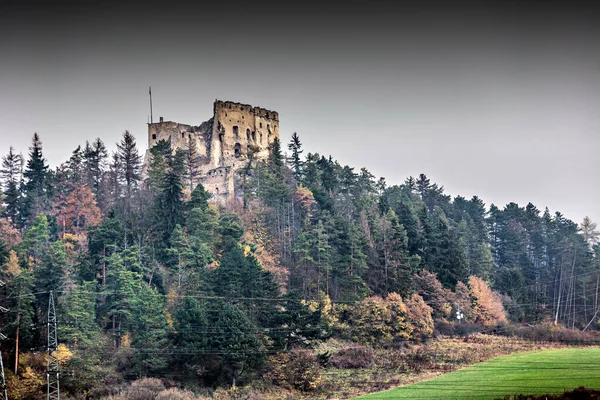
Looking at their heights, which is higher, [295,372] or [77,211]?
[77,211]

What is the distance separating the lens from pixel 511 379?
54.8 metres

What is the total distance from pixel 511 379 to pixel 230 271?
85.7ft

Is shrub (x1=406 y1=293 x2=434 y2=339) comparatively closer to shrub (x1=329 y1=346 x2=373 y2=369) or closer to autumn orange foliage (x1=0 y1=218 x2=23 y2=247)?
shrub (x1=329 y1=346 x2=373 y2=369)

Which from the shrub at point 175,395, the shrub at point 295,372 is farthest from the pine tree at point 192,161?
the shrub at point 175,395

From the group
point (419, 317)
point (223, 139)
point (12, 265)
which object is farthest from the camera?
point (223, 139)

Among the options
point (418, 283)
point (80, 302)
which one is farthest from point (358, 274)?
point (80, 302)

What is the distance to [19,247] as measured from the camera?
234ft

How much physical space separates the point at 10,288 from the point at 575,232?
94.4 metres

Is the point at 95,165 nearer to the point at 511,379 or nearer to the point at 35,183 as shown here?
the point at 35,183

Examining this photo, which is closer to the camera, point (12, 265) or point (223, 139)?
point (12, 265)

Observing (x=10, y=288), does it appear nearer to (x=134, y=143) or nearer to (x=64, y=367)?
(x=64, y=367)

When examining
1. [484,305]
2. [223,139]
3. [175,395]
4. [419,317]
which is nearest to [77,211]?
[223,139]

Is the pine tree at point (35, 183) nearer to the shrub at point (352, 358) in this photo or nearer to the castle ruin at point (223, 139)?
the castle ruin at point (223, 139)

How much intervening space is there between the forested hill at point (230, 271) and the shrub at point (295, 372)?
92cm
